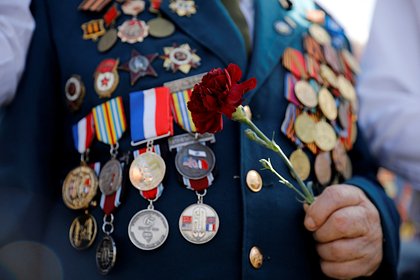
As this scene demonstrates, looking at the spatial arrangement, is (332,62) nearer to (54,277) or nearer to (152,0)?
(152,0)

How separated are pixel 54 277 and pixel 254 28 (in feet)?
2.21

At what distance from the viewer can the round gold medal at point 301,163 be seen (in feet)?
4.31

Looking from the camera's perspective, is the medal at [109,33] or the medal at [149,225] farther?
the medal at [109,33]

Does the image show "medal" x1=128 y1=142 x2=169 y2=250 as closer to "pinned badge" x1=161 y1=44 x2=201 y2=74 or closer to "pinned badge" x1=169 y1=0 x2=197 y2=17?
"pinned badge" x1=161 y1=44 x2=201 y2=74

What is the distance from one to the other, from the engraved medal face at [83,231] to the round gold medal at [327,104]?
552mm

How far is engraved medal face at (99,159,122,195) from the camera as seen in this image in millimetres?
1245

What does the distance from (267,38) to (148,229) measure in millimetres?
494

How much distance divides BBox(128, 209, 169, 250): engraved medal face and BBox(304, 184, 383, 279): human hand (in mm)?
271

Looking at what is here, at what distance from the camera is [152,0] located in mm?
1393

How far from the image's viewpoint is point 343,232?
121cm

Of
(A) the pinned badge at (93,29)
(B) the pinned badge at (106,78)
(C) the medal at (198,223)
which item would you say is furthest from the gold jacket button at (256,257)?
(A) the pinned badge at (93,29)

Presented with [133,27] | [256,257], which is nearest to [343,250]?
[256,257]

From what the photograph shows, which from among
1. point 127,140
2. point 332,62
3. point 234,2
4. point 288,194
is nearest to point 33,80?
point 127,140

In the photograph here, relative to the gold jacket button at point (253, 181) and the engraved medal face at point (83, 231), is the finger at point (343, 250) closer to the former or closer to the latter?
the gold jacket button at point (253, 181)
